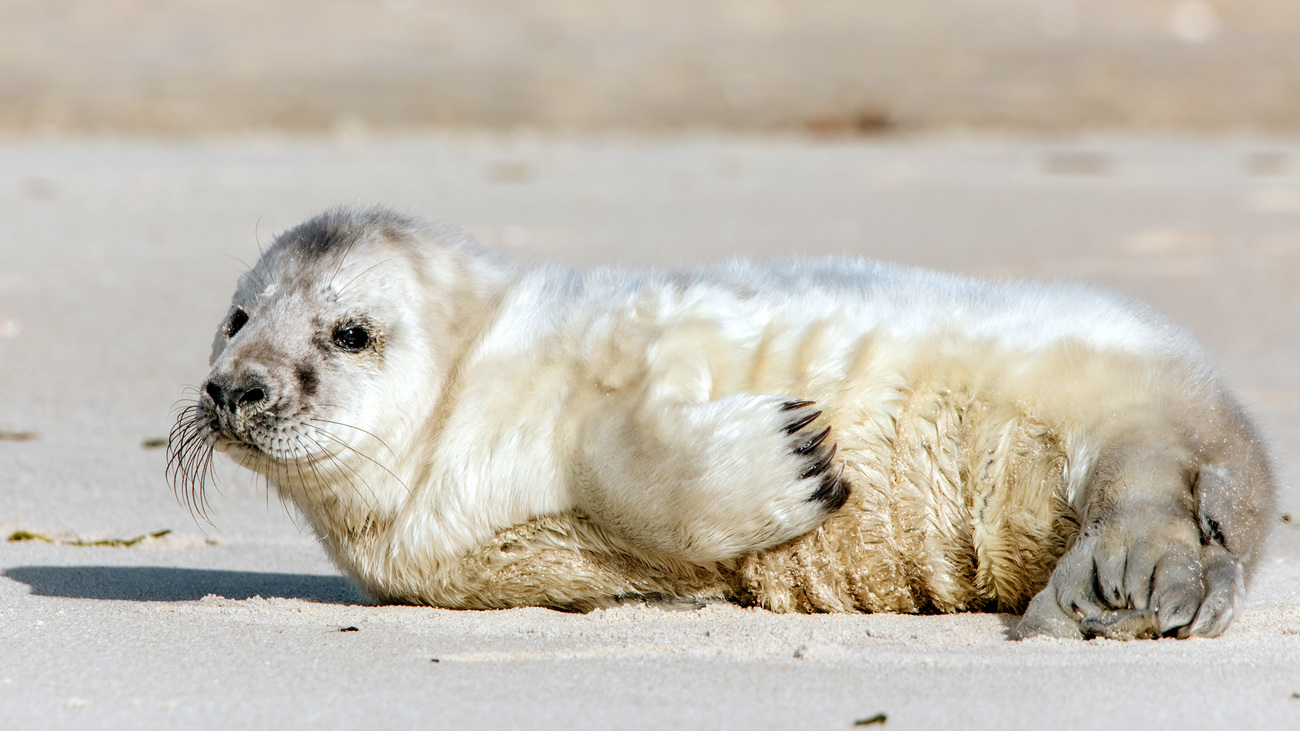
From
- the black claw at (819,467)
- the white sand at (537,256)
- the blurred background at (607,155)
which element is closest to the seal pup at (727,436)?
the black claw at (819,467)

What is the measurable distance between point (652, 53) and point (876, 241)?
6.69 metres

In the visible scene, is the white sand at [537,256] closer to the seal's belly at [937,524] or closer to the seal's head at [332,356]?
the seal's belly at [937,524]

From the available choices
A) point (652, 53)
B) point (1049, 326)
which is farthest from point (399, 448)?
point (652, 53)

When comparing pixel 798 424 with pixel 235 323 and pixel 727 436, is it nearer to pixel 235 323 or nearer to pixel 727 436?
pixel 727 436

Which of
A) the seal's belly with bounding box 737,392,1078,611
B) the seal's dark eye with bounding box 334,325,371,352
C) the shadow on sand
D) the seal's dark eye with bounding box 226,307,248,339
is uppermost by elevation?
the seal's dark eye with bounding box 226,307,248,339

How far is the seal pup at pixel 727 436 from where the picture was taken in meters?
2.89

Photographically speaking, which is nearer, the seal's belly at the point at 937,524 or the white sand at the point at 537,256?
the white sand at the point at 537,256

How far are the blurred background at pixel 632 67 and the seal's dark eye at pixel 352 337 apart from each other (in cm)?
884

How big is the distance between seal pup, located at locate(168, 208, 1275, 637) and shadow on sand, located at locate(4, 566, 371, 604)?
0.24 meters

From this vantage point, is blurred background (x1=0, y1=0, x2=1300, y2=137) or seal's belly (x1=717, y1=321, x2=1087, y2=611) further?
blurred background (x1=0, y1=0, x2=1300, y2=137)

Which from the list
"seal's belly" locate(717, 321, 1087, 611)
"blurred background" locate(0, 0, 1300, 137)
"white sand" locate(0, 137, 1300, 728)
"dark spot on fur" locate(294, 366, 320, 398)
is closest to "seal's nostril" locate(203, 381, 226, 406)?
"dark spot on fur" locate(294, 366, 320, 398)

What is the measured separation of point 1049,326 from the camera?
311cm

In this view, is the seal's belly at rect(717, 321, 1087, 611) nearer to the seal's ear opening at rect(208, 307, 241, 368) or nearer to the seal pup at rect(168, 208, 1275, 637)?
the seal pup at rect(168, 208, 1275, 637)

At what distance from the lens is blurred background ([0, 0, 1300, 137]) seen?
12078mm
